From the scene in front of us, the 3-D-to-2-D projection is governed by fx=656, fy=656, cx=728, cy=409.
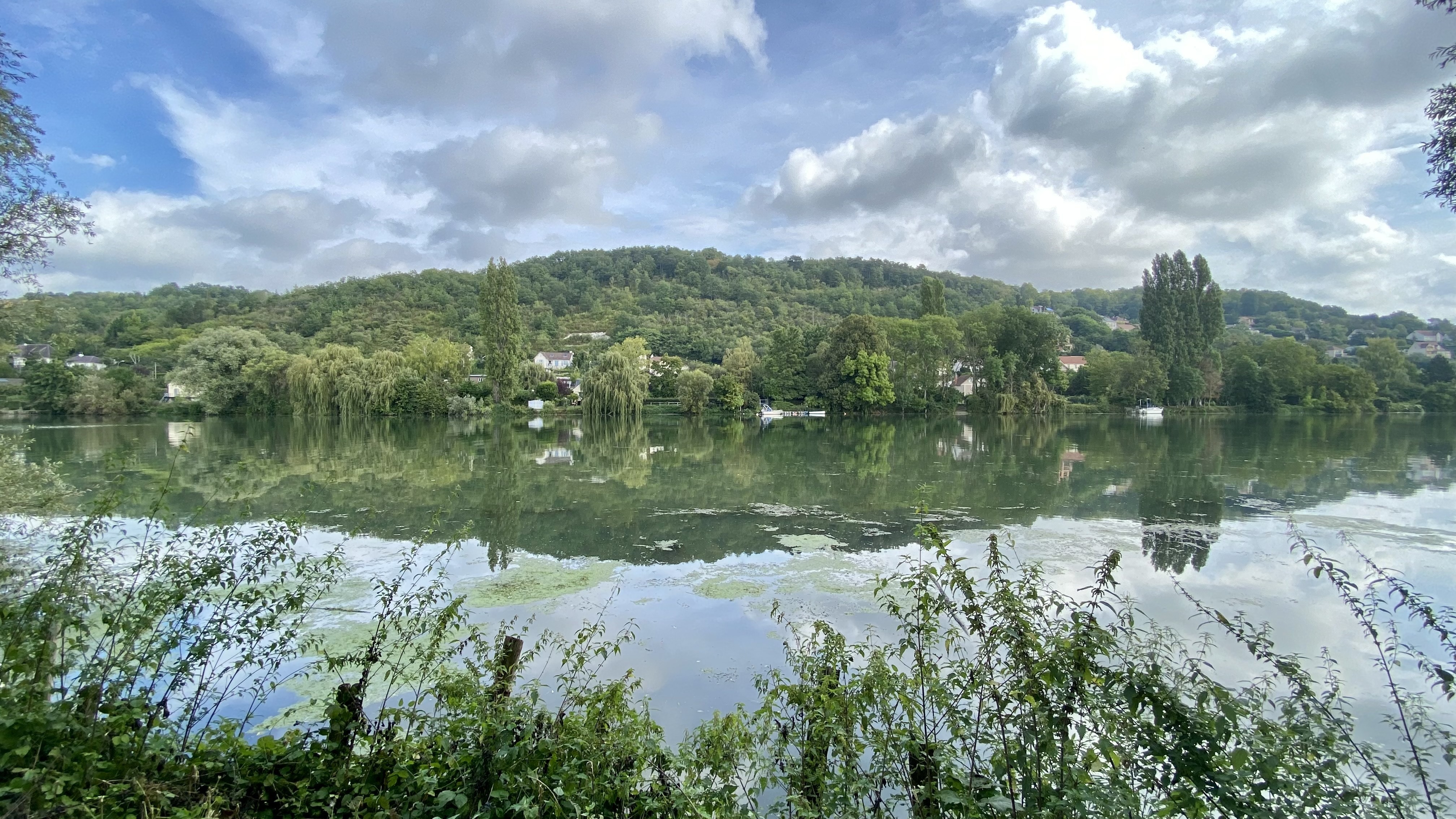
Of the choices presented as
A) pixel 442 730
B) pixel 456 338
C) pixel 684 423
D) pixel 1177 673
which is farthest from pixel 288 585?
pixel 456 338

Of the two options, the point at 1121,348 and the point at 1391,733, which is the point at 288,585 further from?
the point at 1121,348

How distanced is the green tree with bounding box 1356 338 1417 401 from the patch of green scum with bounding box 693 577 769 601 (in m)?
79.3

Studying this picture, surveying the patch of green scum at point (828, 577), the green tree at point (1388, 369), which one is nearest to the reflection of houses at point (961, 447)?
the patch of green scum at point (828, 577)

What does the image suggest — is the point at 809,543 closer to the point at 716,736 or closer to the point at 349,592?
the point at 349,592

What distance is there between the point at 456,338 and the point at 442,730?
83.6 meters

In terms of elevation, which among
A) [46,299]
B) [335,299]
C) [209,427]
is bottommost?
[209,427]

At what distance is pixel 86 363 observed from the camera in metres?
62.3

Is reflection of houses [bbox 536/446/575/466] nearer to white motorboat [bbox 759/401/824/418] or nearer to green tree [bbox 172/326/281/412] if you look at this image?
white motorboat [bbox 759/401/824/418]

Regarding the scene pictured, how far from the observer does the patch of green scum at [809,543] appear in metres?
10.9

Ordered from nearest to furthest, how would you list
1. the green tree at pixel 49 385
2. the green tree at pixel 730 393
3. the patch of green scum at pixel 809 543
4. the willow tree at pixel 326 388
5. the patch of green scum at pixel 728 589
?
the patch of green scum at pixel 728 589, the patch of green scum at pixel 809 543, the green tree at pixel 49 385, the willow tree at pixel 326 388, the green tree at pixel 730 393

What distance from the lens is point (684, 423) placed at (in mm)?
45344

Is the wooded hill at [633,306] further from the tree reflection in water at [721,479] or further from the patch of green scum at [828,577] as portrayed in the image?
the patch of green scum at [828,577]

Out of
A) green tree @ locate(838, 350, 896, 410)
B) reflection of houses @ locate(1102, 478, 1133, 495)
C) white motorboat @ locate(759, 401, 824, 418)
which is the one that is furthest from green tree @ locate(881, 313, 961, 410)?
reflection of houses @ locate(1102, 478, 1133, 495)

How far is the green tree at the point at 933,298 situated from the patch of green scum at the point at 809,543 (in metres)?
56.3
